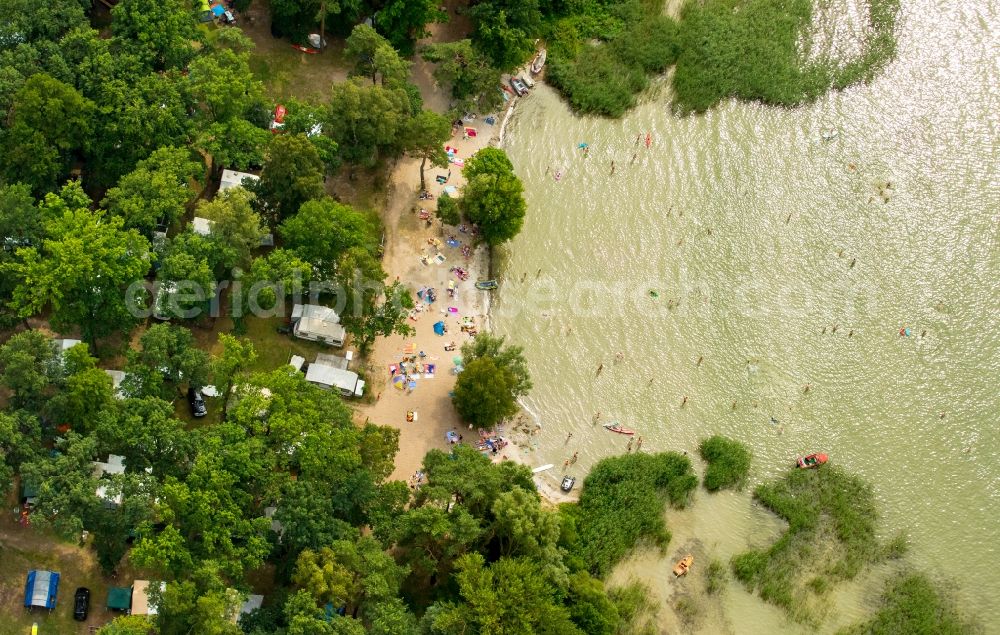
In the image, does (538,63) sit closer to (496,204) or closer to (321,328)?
(496,204)

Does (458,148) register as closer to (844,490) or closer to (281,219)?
(281,219)

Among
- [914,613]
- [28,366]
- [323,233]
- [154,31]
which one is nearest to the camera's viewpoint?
[28,366]

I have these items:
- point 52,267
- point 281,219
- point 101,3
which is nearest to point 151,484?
point 52,267

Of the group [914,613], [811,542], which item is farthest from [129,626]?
[914,613]

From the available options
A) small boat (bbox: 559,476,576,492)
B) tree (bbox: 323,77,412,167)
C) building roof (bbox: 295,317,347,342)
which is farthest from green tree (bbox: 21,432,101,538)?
small boat (bbox: 559,476,576,492)

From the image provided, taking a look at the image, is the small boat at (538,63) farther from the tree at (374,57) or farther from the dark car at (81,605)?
the dark car at (81,605)

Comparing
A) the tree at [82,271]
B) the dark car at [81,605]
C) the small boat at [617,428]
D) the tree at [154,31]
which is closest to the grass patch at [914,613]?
the small boat at [617,428]
